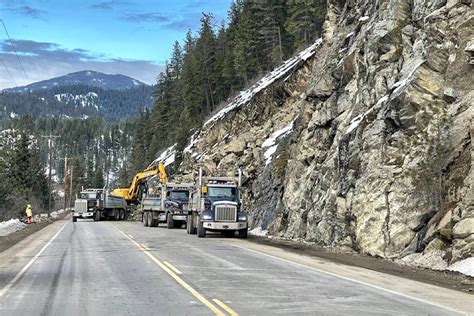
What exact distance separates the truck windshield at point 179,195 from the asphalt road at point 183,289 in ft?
69.9

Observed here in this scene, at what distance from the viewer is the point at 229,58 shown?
72.4m

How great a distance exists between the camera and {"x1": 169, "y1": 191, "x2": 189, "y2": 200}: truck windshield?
129ft

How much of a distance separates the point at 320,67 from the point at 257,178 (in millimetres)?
9873

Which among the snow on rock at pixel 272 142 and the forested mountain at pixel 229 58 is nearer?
the snow on rock at pixel 272 142

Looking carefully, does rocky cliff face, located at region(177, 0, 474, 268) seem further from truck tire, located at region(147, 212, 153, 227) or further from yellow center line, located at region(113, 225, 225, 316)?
truck tire, located at region(147, 212, 153, 227)

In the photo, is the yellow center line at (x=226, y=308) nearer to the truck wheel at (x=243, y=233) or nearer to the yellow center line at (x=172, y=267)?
the yellow center line at (x=172, y=267)

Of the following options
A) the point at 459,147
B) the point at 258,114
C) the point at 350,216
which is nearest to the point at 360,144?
the point at 350,216

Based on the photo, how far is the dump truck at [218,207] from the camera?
28.2 metres

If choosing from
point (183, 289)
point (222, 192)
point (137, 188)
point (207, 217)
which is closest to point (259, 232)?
point (222, 192)

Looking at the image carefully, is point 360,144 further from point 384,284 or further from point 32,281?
point 32,281

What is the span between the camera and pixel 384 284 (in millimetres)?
12547

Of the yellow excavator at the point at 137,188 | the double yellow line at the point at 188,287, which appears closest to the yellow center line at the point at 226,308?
the double yellow line at the point at 188,287

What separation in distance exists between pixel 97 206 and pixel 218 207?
1192 inches

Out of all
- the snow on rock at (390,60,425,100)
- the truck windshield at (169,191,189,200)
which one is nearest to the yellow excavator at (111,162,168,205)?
the truck windshield at (169,191,189,200)
